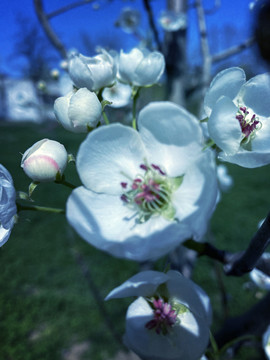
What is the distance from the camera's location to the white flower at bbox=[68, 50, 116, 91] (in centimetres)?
91

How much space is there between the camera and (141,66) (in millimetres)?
1061

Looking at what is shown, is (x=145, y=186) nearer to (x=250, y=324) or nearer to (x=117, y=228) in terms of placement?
(x=117, y=228)

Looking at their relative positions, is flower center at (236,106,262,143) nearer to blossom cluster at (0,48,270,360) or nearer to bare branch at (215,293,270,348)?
blossom cluster at (0,48,270,360)

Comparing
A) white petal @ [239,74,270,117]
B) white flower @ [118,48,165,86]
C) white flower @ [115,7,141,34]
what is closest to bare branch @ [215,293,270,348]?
white petal @ [239,74,270,117]

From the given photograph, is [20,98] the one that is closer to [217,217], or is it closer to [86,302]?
[86,302]

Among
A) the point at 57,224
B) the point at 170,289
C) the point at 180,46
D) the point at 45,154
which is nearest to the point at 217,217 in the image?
the point at 57,224

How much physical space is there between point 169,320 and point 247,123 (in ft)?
2.20

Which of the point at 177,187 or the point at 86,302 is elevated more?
the point at 177,187

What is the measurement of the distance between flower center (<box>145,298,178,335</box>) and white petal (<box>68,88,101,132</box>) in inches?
24.5

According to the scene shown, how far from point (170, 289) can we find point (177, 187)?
33 centimetres

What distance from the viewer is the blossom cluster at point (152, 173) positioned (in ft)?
2.49

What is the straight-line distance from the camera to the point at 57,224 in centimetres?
560

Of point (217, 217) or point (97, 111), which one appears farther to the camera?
point (217, 217)

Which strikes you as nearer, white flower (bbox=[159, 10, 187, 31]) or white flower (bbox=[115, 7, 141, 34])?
white flower (bbox=[159, 10, 187, 31])
